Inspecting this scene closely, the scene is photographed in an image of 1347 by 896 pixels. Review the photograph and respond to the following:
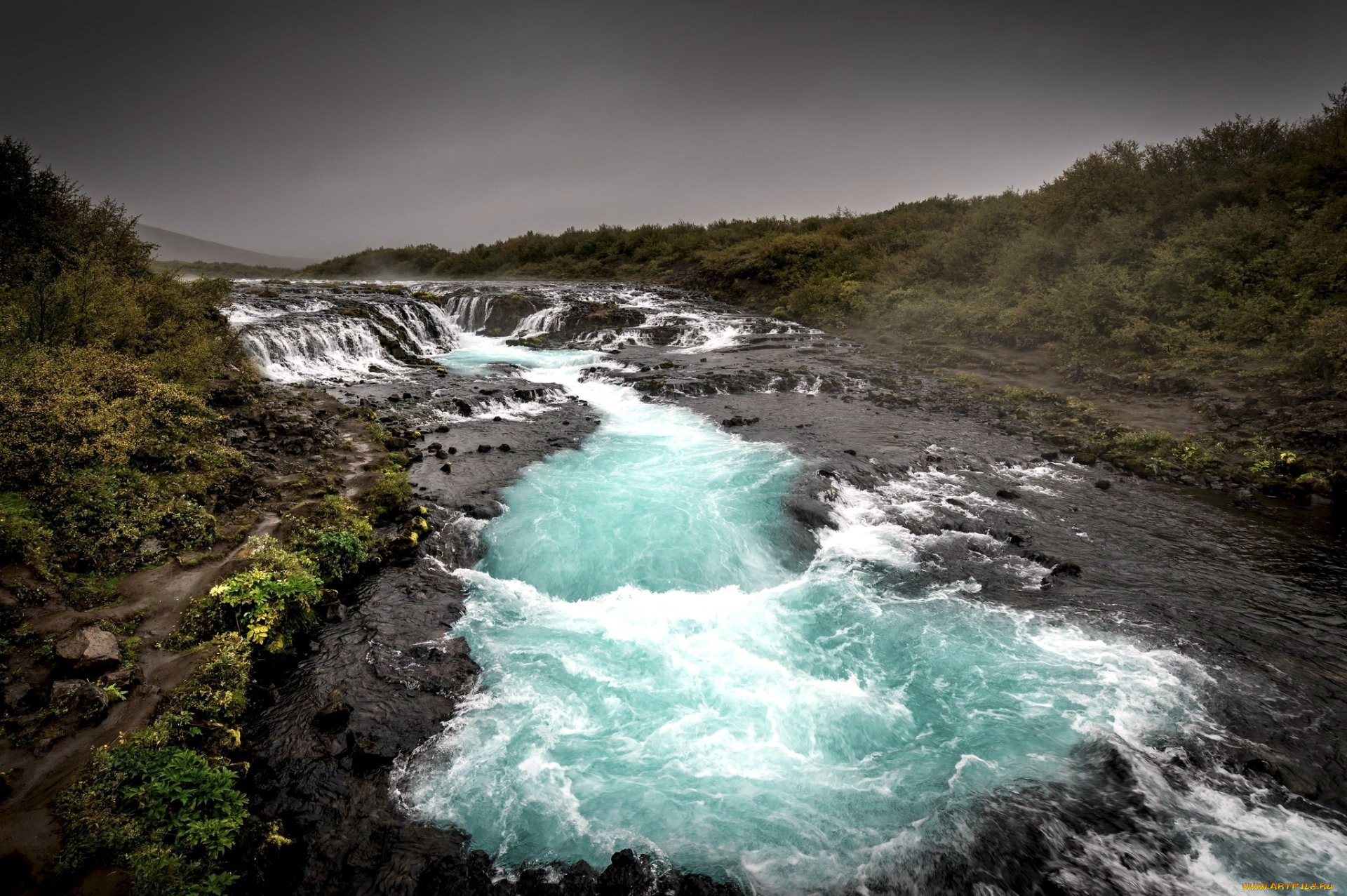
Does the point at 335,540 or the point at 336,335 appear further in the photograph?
the point at 336,335

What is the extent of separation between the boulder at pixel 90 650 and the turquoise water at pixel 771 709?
360cm

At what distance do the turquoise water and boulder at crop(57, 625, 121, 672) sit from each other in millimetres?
3598

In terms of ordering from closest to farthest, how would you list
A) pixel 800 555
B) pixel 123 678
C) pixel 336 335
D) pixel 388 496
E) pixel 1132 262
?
pixel 123 678, pixel 800 555, pixel 388 496, pixel 1132 262, pixel 336 335

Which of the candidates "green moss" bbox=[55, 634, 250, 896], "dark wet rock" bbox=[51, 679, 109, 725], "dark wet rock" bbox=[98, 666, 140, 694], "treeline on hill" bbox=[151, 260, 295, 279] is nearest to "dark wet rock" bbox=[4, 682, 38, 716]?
"dark wet rock" bbox=[51, 679, 109, 725]

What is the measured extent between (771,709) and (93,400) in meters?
11.6

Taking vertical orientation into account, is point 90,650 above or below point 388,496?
below

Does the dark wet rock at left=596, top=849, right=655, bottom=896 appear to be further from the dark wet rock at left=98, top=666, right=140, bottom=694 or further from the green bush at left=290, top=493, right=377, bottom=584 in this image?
the green bush at left=290, top=493, right=377, bottom=584

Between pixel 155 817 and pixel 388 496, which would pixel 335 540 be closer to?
pixel 388 496

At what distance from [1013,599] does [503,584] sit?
846cm

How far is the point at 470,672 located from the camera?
7207mm

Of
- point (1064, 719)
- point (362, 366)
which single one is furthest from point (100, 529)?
point (362, 366)

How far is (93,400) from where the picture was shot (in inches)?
339

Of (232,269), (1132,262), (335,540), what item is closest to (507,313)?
(335,540)

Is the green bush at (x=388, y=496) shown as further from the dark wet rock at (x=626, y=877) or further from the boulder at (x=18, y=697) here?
the dark wet rock at (x=626, y=877)
